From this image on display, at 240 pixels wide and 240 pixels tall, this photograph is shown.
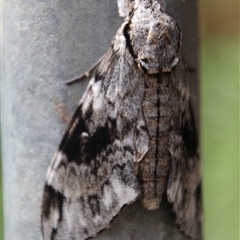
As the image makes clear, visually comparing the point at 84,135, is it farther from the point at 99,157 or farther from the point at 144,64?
the point at 144,64

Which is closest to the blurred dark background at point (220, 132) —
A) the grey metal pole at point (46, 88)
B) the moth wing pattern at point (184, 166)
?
the moth wing pattern at point (184, 166)

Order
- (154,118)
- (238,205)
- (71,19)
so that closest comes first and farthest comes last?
(71,19) → (154,118) → (238,205)

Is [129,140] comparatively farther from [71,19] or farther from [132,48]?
[71,19]

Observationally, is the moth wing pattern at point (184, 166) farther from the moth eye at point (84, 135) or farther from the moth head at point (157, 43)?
the moth eye at point (84, 135)

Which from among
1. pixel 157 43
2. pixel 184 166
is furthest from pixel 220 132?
pixel 157 43

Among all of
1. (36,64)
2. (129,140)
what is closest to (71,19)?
(36,64)

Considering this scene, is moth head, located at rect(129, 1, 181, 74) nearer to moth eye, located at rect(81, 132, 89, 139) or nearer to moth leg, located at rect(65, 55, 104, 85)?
moth leg, located at rect(65, 55, 104, 85)
